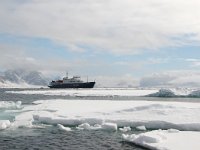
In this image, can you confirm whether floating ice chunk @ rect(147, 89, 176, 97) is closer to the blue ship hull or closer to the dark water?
the dark water

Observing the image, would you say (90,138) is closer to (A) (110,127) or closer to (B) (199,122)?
(A) (110,127)

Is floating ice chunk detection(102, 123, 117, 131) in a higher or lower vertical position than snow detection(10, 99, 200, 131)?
lower

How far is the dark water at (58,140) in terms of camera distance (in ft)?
62.2

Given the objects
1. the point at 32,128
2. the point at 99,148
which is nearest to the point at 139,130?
the point at 99,148

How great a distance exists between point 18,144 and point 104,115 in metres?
9.91

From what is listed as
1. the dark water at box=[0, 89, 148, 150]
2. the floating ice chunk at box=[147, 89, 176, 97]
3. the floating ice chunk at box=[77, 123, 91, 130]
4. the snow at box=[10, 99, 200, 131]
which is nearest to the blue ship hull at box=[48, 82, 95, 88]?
the floating ice chunk at box=[147, 89, 176, 97]

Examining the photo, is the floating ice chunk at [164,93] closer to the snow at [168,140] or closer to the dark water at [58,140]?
the dark water at [58,140]

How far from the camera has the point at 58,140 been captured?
68.6 feet

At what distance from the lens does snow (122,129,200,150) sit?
17.0 metres

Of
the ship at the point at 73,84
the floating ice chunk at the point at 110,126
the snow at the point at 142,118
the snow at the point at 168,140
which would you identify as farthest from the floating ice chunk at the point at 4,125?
the ship at the point at 73,84

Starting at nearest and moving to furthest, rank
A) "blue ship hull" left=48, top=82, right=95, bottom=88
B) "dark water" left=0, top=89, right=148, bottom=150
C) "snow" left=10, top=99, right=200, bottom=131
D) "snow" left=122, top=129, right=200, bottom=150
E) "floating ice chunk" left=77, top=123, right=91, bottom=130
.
→ "snow" left=122, top=129, right=200, bottom=150, "dark water" left=0, top=89, right=148, bottom=150, "snow" left=10, top=99, right=200, bottom=131, "floating ice chunk" left=77, top=123, right=91, bottom=130, "blue ship hull" left=48, top=82, right=95, bottom=88

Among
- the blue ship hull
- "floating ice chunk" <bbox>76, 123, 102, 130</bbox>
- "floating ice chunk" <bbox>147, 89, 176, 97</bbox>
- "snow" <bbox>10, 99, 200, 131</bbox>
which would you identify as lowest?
"floating ice chunk" <bbox>76, 123, 102, 130</bbox>

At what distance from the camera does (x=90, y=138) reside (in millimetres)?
21375

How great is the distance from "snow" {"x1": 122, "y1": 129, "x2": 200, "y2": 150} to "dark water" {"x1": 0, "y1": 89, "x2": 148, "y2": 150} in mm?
436
